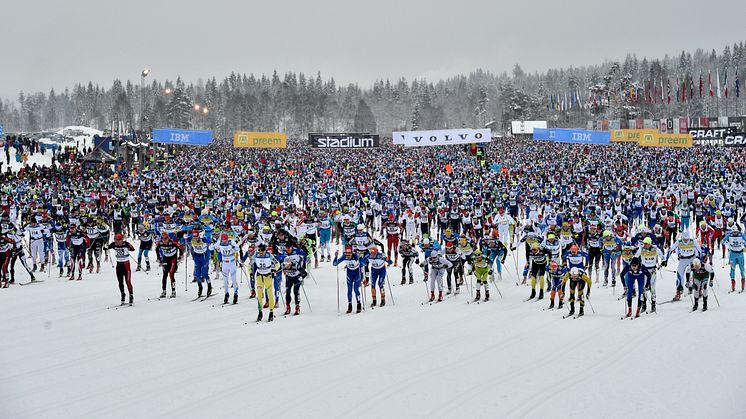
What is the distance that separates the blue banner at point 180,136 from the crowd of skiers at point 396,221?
2249 millimetres

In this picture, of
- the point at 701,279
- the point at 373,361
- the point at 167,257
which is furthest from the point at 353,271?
the point at 701,279

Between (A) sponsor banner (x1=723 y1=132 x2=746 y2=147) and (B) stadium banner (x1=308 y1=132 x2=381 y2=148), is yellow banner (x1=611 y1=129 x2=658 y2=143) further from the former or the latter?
(B) stadium banner (x1=308 y1=132 x2=381 y2=148)

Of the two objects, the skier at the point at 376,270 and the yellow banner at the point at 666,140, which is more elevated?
the yellow banner at the point at 666,140

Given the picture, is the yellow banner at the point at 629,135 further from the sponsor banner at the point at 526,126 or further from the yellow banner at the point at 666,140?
the sponsor banner at the point at 526,126

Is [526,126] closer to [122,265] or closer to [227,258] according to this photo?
[227,258]

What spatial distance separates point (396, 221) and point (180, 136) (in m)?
33.3

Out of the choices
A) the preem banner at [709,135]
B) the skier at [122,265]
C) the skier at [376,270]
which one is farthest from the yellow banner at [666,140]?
the skier at [122,265]

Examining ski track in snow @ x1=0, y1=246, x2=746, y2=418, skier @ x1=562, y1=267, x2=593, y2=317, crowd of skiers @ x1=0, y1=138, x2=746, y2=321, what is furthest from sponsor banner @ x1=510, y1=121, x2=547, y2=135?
skier @ x1=562, y1=267, x2=593, y2=317

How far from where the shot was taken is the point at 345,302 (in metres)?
16.9

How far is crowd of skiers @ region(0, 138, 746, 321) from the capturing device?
16453mm

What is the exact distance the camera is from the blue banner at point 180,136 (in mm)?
52062

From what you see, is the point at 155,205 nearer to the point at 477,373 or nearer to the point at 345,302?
the point at 345,302

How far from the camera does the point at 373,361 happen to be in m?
11.4

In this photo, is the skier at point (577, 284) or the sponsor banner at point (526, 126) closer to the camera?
the skier at point (577, 284)
